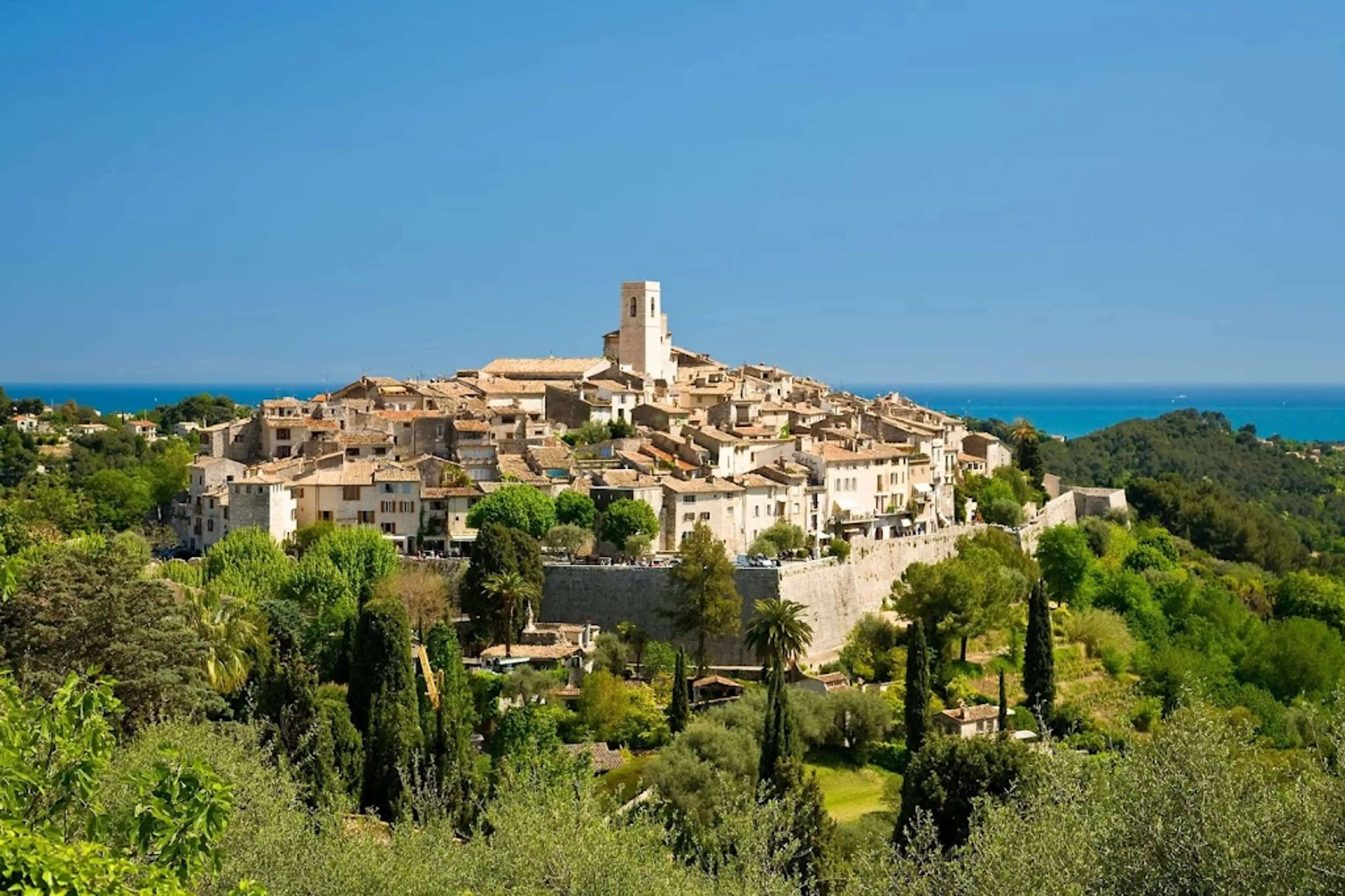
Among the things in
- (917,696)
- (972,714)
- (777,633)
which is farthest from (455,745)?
(972,714)

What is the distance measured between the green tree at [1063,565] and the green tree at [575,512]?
16.3 m

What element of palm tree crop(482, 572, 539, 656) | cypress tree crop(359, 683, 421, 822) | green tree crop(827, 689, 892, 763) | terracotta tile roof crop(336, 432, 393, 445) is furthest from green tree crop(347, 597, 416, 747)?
terracotta tile roof crop(336, 432, 393, 445)

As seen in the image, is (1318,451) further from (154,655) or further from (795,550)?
(154,655)

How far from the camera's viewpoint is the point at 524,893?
1528 cm

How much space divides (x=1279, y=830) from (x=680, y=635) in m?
27.1

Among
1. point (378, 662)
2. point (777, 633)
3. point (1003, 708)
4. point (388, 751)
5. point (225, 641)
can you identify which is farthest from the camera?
point (777, 633)

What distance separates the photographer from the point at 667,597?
41375 mm

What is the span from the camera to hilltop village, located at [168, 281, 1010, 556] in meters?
45.4

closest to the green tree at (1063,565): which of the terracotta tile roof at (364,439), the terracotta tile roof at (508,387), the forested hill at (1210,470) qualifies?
the terracotta tile roof at (508,387)

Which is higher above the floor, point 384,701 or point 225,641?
point 225,641

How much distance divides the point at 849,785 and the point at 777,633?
503 cm

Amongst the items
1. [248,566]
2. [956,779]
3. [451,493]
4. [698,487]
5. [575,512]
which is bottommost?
[956,779]

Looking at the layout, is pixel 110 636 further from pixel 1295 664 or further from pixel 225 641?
pixel 1295 664

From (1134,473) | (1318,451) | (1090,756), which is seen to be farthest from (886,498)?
(1318,451)
